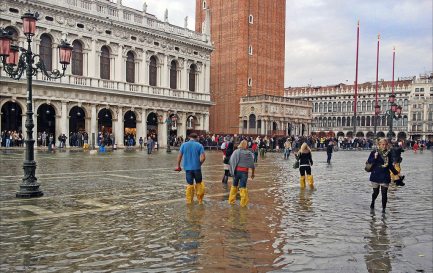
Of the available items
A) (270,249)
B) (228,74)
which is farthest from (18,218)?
(228,74)

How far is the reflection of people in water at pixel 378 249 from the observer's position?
561 cm

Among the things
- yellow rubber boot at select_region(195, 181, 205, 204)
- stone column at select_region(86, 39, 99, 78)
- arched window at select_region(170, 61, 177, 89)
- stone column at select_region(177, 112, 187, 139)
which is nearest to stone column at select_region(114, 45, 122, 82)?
stone column at select_region(86, 39, 99, 78)

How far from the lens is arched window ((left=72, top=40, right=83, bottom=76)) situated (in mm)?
39125

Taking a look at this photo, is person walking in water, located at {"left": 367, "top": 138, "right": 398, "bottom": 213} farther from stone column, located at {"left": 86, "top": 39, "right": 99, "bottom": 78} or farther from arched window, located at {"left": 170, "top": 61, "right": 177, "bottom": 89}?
arched window, located at {"left": 170, "top": 61, "right": 177, "bottom": 89}

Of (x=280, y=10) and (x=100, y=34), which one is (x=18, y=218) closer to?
(x=100, y=34)

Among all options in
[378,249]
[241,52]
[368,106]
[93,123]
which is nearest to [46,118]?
[93,123]

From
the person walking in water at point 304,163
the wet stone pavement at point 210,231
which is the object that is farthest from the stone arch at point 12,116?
the person walking in water at point 304,163

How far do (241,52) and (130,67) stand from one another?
1705cm

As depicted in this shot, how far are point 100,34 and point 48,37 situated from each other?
4805mm

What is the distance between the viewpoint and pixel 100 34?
133ft

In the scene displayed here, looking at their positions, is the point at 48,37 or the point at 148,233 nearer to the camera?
the point at 148,233

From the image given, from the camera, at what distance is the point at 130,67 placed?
144 feet

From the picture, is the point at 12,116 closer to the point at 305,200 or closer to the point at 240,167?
the point at 240,167

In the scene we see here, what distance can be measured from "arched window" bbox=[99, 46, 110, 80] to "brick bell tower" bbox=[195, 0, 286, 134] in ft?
57.3
